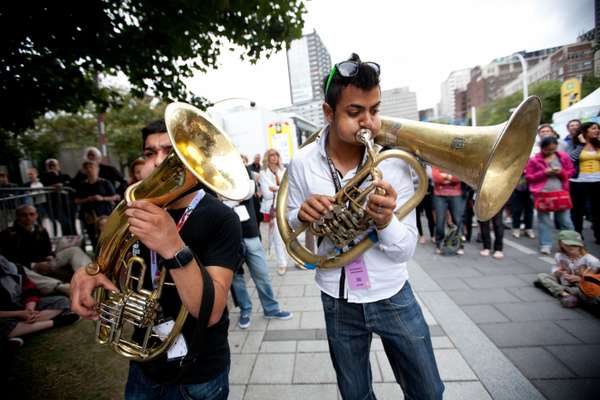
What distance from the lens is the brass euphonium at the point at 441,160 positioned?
4.48 ft

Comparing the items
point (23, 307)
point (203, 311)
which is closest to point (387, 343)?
point (203, 311)

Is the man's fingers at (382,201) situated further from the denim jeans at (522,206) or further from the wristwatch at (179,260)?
the denim jeans at (522,206)

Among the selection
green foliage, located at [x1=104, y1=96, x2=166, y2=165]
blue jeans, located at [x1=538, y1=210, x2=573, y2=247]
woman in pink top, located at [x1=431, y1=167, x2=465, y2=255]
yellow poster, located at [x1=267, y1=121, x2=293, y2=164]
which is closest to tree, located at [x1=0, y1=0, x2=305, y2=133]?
woman in pink top, located at [x1=431, y1=167, x2=465, y2=255]

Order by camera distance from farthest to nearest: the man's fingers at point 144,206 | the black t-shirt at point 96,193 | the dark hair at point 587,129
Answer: the black t-shirt at point 96,193
the dark hair at point 587,129
the man's fingers at point 144,206

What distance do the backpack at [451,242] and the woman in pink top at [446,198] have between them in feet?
0.27

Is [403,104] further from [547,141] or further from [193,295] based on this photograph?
[193,295]

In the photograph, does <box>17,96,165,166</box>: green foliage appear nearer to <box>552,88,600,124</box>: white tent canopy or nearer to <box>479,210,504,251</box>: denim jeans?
<box>479,210,504,251</box>: denim jeans

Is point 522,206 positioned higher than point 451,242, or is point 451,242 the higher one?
point 522,206

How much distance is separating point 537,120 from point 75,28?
3.85 metres

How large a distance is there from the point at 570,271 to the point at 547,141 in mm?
2153

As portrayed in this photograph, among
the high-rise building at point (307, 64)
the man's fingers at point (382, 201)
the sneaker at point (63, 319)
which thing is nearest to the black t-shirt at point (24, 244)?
the sneaker at point (63, 319)

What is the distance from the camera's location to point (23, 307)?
3400 millimetres

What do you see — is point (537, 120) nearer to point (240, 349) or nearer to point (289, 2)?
point (240, 349)

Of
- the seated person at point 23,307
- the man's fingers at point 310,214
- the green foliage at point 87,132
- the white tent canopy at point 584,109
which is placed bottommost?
the seated person at point 23,307
